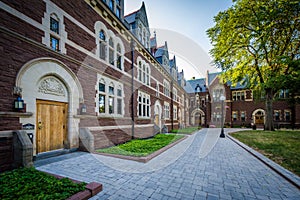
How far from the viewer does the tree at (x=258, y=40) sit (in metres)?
11.5

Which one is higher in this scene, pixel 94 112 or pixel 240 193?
pixel 94 112

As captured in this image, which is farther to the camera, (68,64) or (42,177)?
(68,64)

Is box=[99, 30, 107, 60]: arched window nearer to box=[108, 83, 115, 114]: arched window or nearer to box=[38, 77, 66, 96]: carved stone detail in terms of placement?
box=[108, 83, 115, 114]: arched window

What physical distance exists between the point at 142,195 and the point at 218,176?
2637 mm

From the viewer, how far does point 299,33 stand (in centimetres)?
1309

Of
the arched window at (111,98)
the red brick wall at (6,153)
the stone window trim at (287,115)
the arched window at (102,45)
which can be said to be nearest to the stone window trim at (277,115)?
the stone window trim at (287,115)

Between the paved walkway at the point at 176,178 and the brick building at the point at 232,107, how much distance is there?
2661 cm

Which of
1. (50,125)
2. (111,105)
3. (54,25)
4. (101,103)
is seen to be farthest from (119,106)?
(54,25)

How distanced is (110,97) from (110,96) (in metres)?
0.08

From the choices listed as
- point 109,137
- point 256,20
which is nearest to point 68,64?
point 109,137

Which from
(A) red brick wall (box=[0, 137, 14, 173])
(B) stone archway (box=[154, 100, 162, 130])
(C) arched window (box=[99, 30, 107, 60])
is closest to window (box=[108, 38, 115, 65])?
(C) arched window (box=[99, 30, 107, 60])

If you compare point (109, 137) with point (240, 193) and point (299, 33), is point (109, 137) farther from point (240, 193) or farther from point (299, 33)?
point (299, 33)

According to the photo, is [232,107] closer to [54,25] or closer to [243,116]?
[243,116]

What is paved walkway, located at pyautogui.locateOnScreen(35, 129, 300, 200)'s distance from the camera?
3.27m
